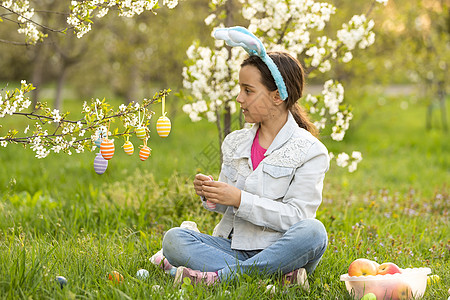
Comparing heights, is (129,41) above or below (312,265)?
above

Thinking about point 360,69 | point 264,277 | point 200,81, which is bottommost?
point 264,277

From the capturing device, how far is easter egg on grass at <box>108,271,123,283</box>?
2.49m

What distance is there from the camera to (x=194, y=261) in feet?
8.96

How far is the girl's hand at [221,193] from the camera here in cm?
259

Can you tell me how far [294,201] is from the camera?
2684 mm

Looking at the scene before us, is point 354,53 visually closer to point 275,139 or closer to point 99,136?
point 275,139

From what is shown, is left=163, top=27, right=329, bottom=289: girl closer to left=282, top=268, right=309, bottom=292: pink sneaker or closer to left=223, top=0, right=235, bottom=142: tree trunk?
left=282, top=268, right=309, bottom=292: pink sneaker

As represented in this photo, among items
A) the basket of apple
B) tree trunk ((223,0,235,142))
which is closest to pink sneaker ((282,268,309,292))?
the basket of apple

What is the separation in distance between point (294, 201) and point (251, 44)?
792 millimetres

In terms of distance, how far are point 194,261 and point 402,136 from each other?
7.23 metres

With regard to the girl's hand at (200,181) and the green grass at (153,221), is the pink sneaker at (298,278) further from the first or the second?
the girl's hand at (200,181)

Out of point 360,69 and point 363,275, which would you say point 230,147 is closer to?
point 363,275

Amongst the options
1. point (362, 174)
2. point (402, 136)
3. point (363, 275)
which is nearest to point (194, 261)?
point (363, 275)

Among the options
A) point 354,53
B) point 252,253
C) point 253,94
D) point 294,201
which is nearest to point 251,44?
point 253,94
